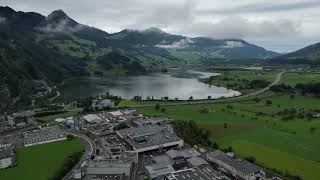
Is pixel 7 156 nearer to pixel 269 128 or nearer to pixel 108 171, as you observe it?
pixel 108 171

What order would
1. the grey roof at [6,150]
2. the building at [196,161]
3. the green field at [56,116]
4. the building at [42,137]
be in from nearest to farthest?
the building at [196,161], the grey roof at [6,150], the building at [42,137], the green field at [56,116]

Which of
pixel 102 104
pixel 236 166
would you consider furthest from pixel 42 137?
pixel 236 166

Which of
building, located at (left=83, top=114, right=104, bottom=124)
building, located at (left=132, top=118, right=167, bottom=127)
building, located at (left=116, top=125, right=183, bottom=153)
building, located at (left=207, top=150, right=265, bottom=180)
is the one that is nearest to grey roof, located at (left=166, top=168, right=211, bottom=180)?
building, located at (left=207, top=150, right=265, bottom=180)

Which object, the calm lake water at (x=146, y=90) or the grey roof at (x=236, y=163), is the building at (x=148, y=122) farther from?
the calm lake water at (x=146, y=90)

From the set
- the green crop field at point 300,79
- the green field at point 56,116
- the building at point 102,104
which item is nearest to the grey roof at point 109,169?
the green field at point 56,116

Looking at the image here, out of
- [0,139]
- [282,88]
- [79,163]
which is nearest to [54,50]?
[282,88]

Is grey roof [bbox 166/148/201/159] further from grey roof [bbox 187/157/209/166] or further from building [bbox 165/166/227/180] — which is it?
building [bbox 165/166/227/180]

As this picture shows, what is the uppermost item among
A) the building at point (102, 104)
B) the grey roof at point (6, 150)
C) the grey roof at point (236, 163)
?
the building at point (102, 104)
